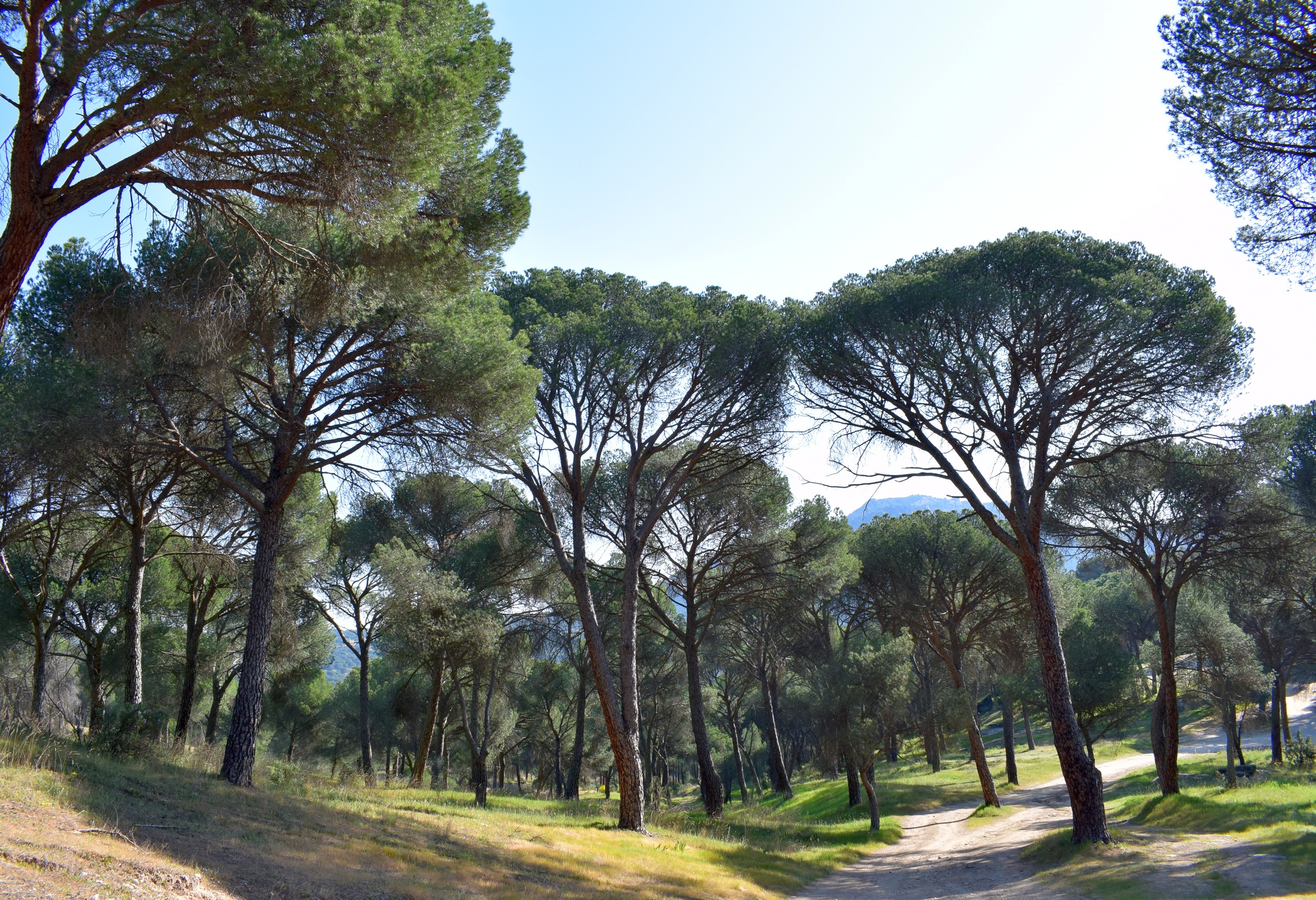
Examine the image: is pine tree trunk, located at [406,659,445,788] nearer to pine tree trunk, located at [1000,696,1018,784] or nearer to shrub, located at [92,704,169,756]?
shrub, located at [92,704,169,756]

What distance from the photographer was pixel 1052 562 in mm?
22969

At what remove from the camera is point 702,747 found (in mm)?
18141

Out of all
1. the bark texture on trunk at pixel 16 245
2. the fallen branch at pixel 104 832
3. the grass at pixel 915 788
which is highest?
the bark texture on trunk at pixel 16 245

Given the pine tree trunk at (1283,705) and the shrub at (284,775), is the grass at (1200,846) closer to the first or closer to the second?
the shrub at (284,775)

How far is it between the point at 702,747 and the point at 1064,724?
9.20 metres

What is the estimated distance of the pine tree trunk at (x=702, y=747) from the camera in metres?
17.8

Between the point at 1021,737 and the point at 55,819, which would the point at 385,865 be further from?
the point at 1021,737

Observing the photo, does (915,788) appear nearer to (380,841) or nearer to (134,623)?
(380,841)

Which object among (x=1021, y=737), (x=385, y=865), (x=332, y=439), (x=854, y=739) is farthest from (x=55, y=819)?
(x=1021, y=737)

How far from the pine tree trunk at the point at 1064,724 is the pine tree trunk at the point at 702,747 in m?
8.14

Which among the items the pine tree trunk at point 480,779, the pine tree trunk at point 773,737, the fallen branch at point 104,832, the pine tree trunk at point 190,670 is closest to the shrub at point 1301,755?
the pine tree trunk at point 773,737

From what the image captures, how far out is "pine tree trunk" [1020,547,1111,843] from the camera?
1075 centimetres

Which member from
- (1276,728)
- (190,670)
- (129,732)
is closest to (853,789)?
(1276,728)

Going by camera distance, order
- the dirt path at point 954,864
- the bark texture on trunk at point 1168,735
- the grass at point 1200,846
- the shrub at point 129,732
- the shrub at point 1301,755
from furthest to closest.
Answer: the shrub at point 1301,755
the bark texture on trunk at point 1168,735
the dirt path at point 954,864
the shrub at point 129,732
the grass at point 1200,846
